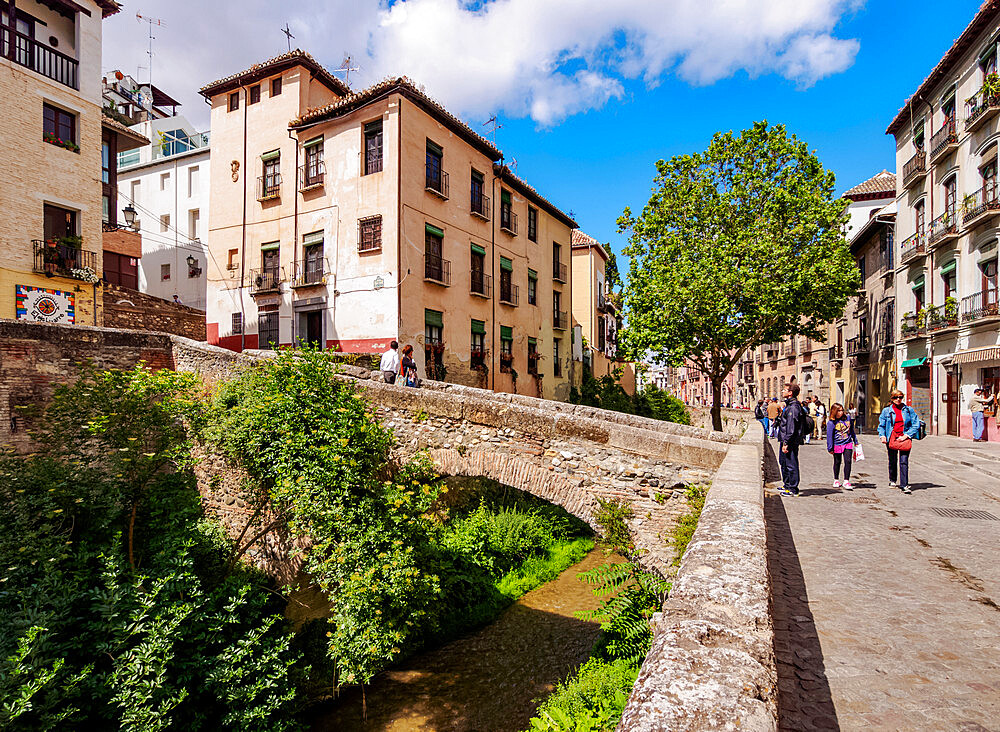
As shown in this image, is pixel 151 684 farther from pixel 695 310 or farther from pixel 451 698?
pixel 695 310

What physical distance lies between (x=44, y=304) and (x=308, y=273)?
7409 mm

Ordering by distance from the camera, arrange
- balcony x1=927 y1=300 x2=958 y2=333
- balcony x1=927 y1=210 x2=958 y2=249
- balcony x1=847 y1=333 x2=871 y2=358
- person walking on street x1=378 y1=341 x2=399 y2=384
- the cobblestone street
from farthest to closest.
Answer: balcony x1=847 y1=333 x2=871 y2=358 < balcony x1=927 y1=210 x2=958 y2=249 < balcony x1=927 y1=300 x2=958 y2=333 < person walking on street x1=378 y1=341 x2=399 y2=384 < the cobblestone street

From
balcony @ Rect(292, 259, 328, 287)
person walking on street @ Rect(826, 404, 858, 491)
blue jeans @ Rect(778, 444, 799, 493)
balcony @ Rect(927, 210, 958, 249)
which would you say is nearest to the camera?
blue jeans @ Rect(778, 444, 799, 493)

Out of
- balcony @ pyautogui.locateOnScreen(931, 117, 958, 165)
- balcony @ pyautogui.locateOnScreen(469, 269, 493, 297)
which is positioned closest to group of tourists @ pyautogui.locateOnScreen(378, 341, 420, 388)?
balcony @ pyautogui.locateOnScreen(469, 269, 493, 297)

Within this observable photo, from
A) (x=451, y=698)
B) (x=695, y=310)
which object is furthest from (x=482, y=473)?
(x=695, y=310)

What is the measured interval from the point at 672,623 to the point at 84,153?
22.0 metres

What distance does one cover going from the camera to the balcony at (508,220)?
72.8 ft

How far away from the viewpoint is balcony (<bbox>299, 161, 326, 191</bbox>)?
18.1m

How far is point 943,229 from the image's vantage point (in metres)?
20.6

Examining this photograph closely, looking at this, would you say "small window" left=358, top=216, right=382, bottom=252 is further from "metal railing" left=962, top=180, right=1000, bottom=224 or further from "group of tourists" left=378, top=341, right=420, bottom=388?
"metal railing" left=962, top=180, right=1000, bottom=224

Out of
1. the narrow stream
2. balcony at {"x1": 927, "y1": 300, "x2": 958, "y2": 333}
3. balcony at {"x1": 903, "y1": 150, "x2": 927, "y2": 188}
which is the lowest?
the narrow stream

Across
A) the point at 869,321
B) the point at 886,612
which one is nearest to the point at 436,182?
the point at 886,612

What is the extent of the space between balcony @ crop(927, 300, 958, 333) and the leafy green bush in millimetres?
23276

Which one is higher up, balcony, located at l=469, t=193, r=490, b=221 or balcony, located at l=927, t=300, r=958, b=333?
balcony, located at l=469, t=193, r=490, b=221
